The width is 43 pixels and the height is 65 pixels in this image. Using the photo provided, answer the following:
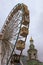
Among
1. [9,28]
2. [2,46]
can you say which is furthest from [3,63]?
[9,28]

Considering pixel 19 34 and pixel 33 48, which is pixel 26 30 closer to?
pixel 19 34

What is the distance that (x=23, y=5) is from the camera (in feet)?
84.5

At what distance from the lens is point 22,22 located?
25.5 meters

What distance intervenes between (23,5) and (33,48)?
26.6 m

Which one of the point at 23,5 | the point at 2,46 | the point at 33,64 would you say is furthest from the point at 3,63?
the point at 33,64

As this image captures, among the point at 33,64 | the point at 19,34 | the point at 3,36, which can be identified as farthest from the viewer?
the point at 33,64

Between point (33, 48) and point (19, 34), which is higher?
point (33, 48)

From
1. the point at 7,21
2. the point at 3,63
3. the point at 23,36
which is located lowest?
the point at 3,63

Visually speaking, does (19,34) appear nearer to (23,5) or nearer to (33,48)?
(23,5)

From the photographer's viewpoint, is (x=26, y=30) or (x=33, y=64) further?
(x=33, y=64)

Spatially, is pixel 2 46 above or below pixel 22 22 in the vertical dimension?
below

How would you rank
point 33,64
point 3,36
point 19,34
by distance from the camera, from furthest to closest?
point 33,64, point 3,36, point 19,34

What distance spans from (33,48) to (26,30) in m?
26.9

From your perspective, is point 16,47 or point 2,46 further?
point 2,46
